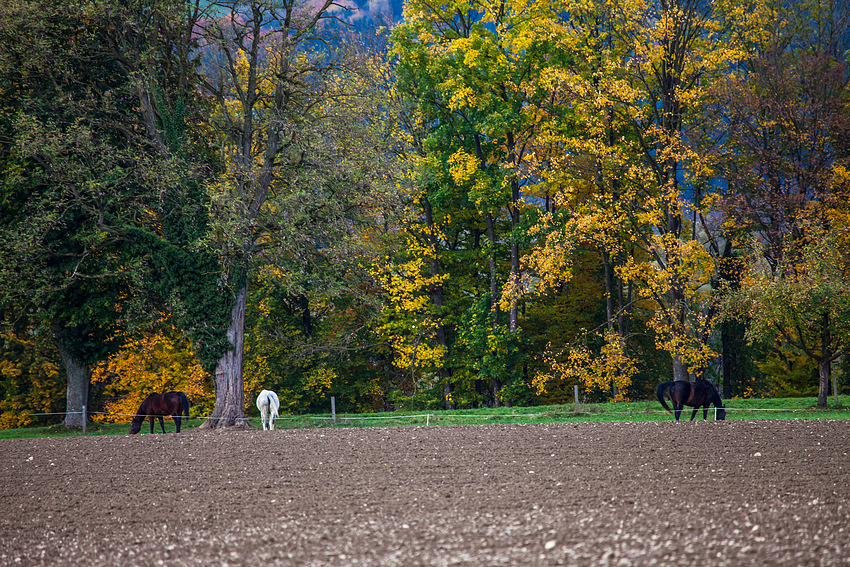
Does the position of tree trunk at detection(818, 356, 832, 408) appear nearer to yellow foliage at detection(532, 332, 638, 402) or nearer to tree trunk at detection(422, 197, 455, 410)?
yellow foliage at detection(532, 332, 638, 402)

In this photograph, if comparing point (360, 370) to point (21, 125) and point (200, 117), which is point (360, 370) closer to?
point (200, 117)

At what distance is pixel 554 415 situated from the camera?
21500 mm

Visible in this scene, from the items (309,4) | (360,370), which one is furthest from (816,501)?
(360,370)

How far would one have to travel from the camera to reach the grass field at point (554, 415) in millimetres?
20250

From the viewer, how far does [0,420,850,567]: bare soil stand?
6.87 m

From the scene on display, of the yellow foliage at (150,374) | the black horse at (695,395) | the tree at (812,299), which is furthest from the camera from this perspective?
the yellow foliage at (150,374)

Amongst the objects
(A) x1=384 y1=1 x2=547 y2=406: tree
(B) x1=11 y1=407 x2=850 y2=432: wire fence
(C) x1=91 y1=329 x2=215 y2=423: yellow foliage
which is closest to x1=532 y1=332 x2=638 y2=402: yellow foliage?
(A) x1=384 y1=1 x2=547 y2=406: tree

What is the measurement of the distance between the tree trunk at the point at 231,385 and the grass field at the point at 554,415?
173 centimetres

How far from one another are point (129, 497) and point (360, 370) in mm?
24596

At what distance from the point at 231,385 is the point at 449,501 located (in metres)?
14.1

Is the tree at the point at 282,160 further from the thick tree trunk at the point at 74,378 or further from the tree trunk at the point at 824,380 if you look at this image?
the tree trunk at the point at 824,380

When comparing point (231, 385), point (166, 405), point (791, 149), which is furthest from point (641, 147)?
point (166, 405)

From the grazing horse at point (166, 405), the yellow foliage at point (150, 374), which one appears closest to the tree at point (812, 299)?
the grazing horse at point (166, 405)

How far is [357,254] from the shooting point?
23.4 meters
